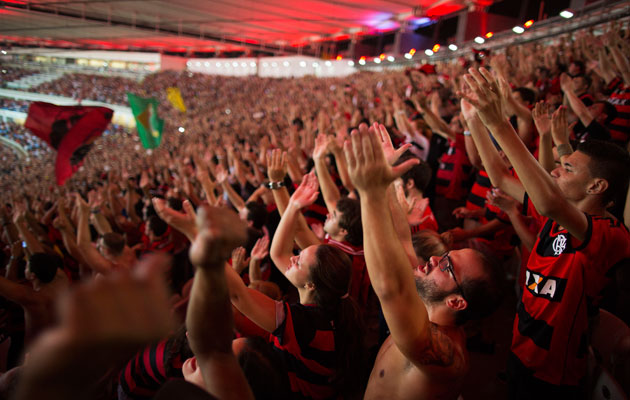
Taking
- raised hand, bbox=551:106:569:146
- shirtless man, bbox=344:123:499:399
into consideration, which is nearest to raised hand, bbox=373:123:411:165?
shirtless man, bbox=344:123:499:399

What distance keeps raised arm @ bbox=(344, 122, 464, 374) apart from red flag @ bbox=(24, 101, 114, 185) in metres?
7.75

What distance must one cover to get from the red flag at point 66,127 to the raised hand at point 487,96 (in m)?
7.69

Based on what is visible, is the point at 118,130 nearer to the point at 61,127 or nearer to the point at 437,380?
the point at 61,127

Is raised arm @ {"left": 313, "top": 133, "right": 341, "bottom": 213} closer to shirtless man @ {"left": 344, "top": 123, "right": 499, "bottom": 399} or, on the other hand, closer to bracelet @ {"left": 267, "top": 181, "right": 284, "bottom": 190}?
bracelet @ {"left": 267, "top": 181, "right": 284, "bottom": 190}

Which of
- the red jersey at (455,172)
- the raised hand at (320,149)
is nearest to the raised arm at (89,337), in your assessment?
the raised hand at (320,149)

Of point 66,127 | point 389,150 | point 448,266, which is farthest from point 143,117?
point 448,266

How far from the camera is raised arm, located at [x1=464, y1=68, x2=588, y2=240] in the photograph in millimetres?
1472

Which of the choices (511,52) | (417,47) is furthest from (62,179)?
(417,47)

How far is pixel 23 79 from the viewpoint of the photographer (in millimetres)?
23938

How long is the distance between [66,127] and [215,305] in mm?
8247

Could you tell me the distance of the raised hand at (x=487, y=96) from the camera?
1499 mm

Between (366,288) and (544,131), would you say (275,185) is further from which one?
(544,131)

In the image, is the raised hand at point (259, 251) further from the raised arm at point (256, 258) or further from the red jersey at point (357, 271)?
the red jersey at point (357, 271)

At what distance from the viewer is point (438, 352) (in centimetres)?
120
